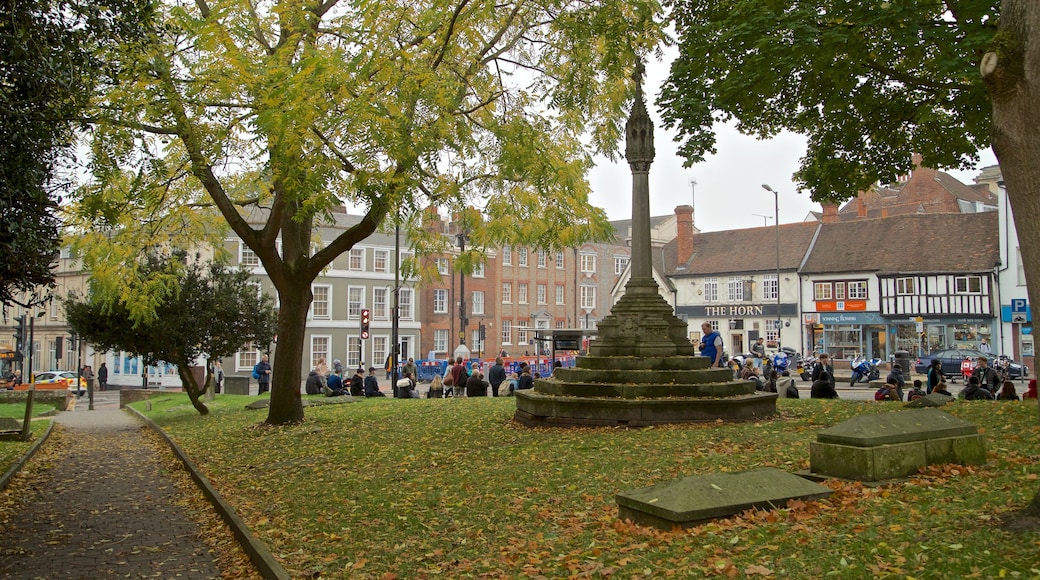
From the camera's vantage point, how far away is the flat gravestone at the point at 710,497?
656cm

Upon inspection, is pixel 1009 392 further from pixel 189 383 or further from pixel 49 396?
pixel 49 396

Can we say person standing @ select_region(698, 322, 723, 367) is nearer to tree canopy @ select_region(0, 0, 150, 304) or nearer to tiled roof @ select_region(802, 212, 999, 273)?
tree canopy @ select_region(0, 0, 150, 304)

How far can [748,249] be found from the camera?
58656 mm

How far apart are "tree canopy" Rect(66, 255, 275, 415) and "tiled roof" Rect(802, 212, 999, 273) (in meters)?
39.7

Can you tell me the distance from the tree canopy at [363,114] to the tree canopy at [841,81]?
128cm

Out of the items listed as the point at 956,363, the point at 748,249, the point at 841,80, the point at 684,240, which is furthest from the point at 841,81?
the point at 684,240

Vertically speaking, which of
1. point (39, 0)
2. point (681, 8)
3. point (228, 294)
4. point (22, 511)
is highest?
point (681, 8)

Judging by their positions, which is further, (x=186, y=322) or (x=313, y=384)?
(x=313, y=384)

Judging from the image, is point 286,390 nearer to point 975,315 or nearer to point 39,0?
point 39,0

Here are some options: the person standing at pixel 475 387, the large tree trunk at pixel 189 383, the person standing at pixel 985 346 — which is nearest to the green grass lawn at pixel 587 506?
the large tree trunk at pixel 189 383

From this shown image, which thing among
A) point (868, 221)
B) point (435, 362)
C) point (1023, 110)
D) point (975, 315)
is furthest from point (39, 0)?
point (868, 221)

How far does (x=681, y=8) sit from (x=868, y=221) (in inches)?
1679

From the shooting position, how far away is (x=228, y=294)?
22891mm

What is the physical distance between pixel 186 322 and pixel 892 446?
18950mm
